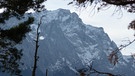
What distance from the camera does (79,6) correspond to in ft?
21.1

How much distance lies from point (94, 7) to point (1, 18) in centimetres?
1730

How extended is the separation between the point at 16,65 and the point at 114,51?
17.8m

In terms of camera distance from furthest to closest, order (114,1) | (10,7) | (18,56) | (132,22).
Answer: (18,56), (10,7), (132,22), (114,1)

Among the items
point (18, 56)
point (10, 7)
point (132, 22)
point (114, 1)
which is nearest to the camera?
point (114, 1)

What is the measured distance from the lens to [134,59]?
7137mm

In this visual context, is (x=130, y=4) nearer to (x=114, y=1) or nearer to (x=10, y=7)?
(x=114, y=1)

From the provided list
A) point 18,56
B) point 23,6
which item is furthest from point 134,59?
A: point 18,56

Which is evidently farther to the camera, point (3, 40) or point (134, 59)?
point (3, 40)

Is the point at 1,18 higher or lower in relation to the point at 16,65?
higher

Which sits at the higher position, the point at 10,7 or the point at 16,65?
the point at 10,7

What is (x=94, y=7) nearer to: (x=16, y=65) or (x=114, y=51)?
(x=114, y=51)

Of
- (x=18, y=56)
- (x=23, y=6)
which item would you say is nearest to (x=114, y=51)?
(x=23, y=6)

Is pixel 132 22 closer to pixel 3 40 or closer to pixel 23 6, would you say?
pixel 23 6

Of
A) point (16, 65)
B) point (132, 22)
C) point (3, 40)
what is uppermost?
point (132, 22)
